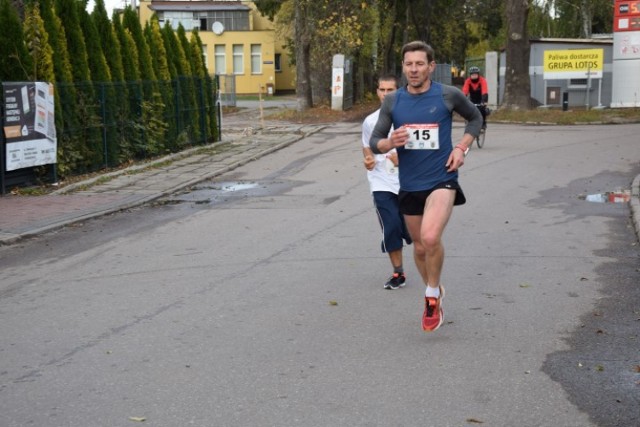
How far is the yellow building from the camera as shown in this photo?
7494cm

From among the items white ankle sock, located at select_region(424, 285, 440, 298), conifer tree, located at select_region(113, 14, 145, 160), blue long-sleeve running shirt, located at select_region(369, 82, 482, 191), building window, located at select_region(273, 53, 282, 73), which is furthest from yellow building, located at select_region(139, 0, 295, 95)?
white ankle sock, located at select_region(424, 285, 440, 298)

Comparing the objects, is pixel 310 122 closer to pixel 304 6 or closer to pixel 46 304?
pixel 304 6

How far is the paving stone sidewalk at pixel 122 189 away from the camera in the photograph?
13477 mm

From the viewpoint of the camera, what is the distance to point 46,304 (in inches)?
327

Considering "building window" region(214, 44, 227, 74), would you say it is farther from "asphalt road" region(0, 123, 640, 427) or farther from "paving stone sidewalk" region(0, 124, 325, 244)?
"asphalt road" region(0, 123, 640, 427)

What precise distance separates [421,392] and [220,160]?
17.0 metres

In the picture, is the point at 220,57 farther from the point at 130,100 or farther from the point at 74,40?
the point at 74,40

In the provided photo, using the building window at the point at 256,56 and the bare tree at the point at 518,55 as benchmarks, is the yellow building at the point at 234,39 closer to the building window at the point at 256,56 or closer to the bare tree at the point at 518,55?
the building window at the point at 256,56

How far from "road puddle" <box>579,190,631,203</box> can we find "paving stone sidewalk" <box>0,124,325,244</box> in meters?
6.70

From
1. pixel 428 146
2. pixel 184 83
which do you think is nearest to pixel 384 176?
pixel 428 146

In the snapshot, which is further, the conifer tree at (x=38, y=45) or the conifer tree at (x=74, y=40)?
the conifer tree at (x=74, y=40)

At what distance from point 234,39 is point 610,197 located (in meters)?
62.9

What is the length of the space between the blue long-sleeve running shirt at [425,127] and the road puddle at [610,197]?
25.1 ft

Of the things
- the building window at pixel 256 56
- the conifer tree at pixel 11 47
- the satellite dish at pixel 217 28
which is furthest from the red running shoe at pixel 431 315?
the building window at pixel 256 56
